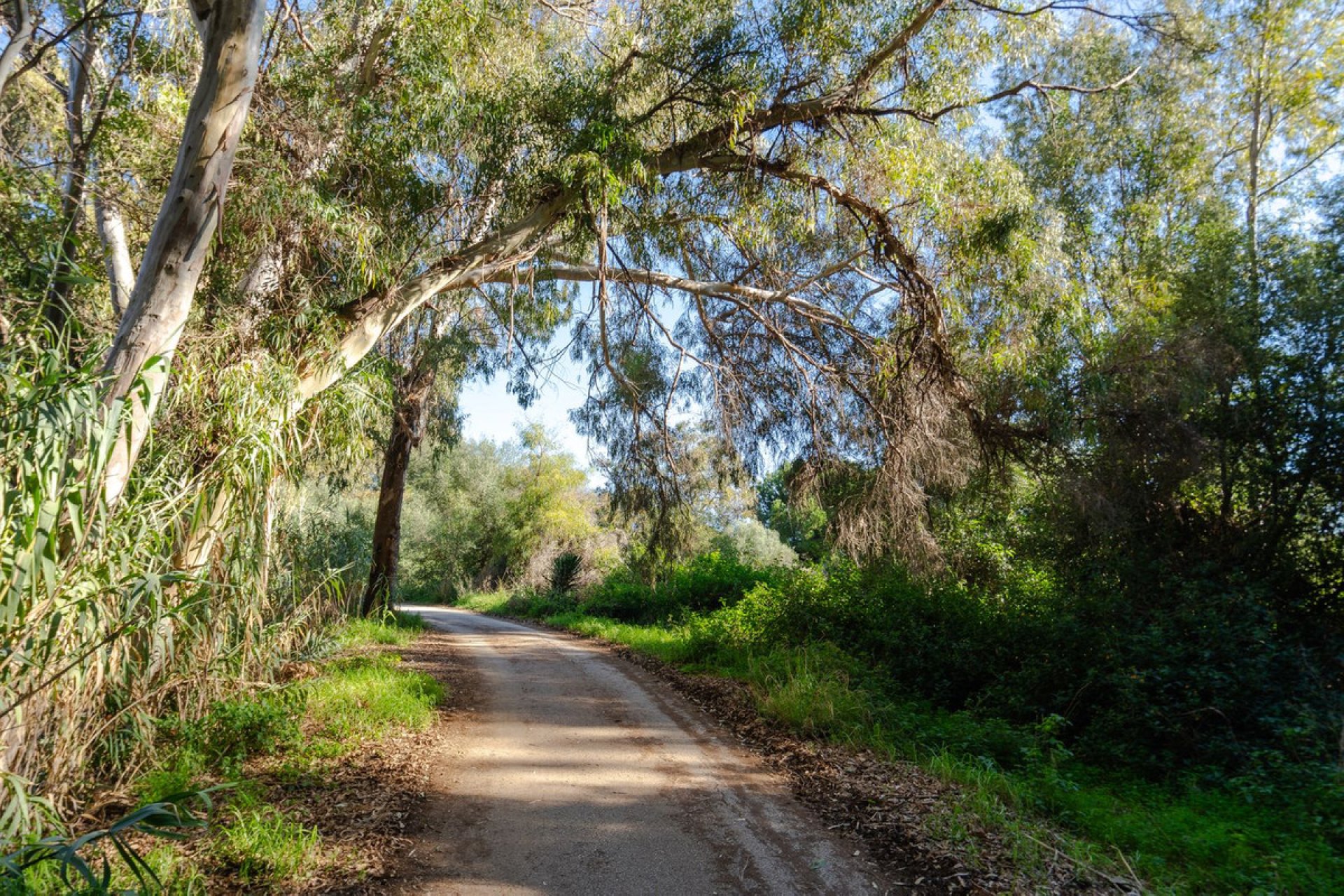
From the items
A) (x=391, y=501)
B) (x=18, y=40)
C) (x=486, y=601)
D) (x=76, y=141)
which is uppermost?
(x=76, y=141)

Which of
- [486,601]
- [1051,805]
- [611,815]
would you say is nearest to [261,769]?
[611,815]

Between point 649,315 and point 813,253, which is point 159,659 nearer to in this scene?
point 649,315

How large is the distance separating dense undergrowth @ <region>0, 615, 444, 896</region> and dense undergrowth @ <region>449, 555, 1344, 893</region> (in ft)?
12.0

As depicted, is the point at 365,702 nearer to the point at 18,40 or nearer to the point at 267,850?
the point at 267,850

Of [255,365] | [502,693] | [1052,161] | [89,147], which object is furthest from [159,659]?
[1052,161]

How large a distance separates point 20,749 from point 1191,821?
7.24 meters

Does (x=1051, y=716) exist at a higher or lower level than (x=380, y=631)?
higher

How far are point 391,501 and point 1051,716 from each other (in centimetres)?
1360

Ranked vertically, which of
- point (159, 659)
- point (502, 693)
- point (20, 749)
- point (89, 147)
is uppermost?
point (89, 147)

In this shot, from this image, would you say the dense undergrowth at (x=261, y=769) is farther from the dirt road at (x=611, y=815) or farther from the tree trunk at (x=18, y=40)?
the tree trunk at (x=18, y=40)

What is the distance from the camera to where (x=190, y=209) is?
521 cm

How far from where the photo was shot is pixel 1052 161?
47.7ft

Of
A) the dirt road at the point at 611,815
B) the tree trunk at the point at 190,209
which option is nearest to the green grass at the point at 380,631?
the dirt road at the point at 611,815

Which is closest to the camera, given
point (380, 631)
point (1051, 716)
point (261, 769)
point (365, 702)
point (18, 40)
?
point (261, 769)
